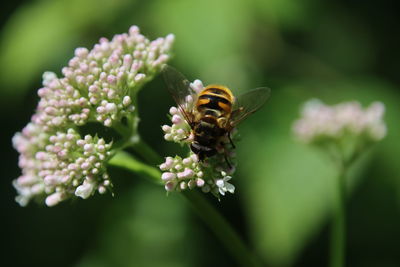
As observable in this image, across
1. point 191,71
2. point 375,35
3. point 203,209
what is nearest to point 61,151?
point 203,209

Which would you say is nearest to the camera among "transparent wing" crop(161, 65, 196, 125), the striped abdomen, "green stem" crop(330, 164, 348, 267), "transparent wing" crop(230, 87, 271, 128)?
the striped abdomen

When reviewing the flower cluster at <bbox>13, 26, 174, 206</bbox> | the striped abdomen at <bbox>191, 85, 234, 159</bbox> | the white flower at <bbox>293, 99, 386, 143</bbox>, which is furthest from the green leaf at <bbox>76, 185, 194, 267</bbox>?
the striped abdomen at <bbox>191, 85, 234, 159</bbox>

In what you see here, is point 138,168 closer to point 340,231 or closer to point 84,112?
point 84,112

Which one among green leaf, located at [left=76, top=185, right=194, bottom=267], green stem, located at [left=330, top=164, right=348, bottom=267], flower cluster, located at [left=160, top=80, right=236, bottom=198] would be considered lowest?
green leaf, located at [left=76, top=185, right=194, bottom=267]

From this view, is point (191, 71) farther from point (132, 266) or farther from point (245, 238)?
point (132, 266)

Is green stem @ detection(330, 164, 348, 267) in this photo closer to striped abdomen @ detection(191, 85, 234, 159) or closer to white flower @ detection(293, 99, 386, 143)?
white flower @ detection(293, 99, 386, 143)

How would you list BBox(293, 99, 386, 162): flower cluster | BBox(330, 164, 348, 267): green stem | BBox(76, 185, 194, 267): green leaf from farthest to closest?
BBox(76, 185, 194, 267): green leaf
BBox(293, 99, 386, 162): flower cluster
BBox(330, 164, 348, 267): green stem
